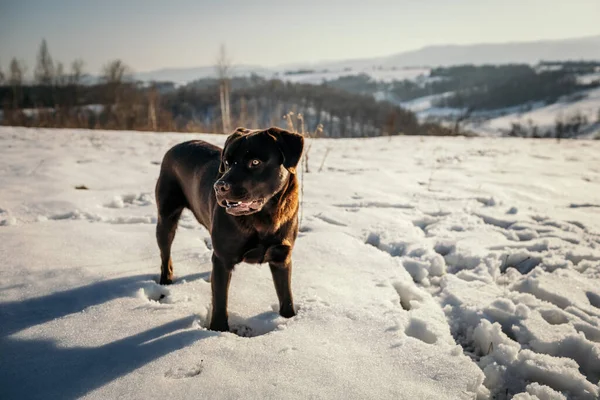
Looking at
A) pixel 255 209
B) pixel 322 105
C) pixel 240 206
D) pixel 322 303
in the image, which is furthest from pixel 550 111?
pixel 240 206

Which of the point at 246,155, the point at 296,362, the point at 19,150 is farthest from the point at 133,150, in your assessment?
the point at 296,362

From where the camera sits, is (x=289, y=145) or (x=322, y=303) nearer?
(x=289, y=145)

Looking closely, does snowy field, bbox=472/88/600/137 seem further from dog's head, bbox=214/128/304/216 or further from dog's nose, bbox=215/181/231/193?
dog's nose, bbox=215/181/231/193

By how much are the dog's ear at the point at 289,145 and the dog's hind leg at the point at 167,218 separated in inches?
52.9

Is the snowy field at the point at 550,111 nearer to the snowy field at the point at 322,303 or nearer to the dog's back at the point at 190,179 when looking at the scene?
the snowy field at the point at 322,303

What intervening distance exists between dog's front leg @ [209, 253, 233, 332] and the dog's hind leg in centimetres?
83

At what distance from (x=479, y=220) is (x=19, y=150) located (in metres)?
10.0

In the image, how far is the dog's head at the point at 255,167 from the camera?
222 centimetres

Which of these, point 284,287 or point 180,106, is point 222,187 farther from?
point 180,106

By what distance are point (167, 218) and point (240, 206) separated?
134cm

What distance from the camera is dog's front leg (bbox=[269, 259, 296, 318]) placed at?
273 centimetres

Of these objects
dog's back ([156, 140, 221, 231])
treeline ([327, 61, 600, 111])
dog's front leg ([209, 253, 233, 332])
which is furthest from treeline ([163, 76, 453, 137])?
dog's front leg ([209, 253, 233, 332])

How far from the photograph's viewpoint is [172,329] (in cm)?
247

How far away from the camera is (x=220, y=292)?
253 centimetres
